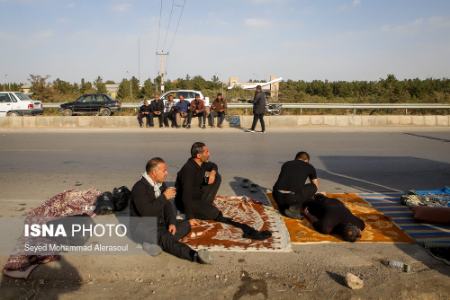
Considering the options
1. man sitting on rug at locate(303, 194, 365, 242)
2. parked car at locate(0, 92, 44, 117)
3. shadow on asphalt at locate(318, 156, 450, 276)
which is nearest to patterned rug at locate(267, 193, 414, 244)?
man sitting on rug at locate(303, 194, 365, 242)

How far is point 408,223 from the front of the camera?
5.89m

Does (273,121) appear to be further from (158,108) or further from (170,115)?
(158,108)

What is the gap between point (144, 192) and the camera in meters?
5.04

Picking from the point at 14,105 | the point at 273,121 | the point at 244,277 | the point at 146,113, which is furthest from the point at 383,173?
the point at 14,105

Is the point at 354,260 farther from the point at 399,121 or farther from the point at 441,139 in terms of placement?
the point at 399,121

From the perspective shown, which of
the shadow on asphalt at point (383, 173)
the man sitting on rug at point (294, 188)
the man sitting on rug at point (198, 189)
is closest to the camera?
the man sitting on rug at point (198, 189)

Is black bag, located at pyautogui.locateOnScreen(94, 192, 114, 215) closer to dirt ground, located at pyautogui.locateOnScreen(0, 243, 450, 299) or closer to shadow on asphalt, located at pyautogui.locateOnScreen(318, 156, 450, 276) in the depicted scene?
dirt ground, located at pyautogui.locateOnScreen(0, 243, 450, 299)

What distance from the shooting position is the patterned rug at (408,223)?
17.2 feet

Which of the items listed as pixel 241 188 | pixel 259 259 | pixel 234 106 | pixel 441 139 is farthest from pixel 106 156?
pixel 234 106

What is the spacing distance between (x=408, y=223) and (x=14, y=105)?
2294 cm

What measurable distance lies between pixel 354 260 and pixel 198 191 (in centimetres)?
233

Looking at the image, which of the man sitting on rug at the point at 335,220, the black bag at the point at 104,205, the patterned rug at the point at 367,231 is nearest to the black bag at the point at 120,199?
the black bag at the point at 104,205

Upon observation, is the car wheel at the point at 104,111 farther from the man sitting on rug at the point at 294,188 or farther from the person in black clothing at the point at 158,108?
the man sitting on rug at the point at 294,188

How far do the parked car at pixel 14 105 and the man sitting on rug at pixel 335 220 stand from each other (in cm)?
2209
